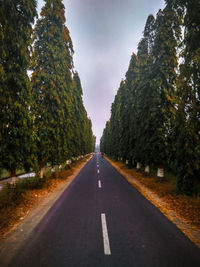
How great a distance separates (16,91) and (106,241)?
7072 millimetres

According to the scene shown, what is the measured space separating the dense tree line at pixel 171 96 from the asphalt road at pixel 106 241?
3581mm

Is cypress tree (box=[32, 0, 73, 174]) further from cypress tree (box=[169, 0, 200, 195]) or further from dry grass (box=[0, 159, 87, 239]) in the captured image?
cypress tree (box=[169, 0, 200, 195])

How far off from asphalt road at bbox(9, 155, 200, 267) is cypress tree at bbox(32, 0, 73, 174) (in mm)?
5462

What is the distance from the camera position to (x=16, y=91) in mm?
6160

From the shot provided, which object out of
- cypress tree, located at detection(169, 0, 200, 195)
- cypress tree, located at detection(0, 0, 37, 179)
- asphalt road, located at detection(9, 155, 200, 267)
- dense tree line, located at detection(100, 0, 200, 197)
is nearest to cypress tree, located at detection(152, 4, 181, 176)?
dense tree line, located at detection(100, 0, 200, 197)

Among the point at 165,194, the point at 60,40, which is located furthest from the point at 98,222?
the point at 60,40

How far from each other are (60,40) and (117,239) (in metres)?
15.8

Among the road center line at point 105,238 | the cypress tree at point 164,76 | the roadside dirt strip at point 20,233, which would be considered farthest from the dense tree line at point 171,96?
the roadside dirt strip at point 20,233

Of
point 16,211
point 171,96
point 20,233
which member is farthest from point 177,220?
point 171,96

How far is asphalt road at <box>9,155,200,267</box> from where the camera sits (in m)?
3.10

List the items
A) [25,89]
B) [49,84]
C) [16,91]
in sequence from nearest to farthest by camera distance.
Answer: [16,91] < [25,89] < [49,84]

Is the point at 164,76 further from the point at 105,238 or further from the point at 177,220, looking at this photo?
the point at 105,238

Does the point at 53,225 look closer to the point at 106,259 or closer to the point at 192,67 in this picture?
the point at 106,259

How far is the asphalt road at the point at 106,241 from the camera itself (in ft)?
10.2
